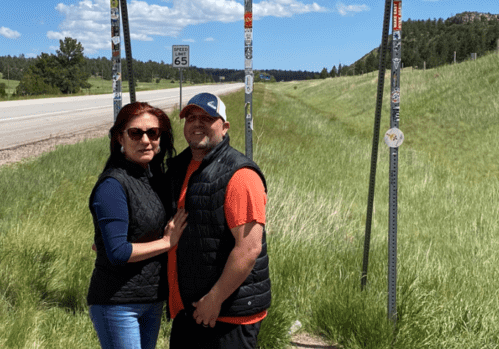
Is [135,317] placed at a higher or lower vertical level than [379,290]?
higher

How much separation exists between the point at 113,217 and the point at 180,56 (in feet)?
51.9

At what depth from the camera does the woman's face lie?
195 cm

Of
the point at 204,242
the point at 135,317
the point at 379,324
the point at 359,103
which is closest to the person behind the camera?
the point at 204,242

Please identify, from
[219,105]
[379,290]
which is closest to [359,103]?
[379,290]

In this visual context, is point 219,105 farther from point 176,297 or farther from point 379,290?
point 379,290

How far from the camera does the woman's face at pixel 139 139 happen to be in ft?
6.40

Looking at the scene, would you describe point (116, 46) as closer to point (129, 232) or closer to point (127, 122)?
point (127, 122)

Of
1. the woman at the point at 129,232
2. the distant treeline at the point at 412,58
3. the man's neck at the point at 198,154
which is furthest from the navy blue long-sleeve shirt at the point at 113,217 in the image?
the distant treeline at the point at 412,58

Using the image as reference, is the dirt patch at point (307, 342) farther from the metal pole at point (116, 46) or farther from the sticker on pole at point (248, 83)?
the sticker on pole at point (248, 83)

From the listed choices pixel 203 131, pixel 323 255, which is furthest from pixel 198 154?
pixel 323 255

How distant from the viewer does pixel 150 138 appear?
1992 mm

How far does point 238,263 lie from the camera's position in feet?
5.74

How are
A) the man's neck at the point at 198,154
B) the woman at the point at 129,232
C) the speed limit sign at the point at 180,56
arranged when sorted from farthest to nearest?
the speed limit sign at the point at 180,56 → the man's neck at the point at 198,154 → the woman at the point at 129,232

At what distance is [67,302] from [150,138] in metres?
2.19
